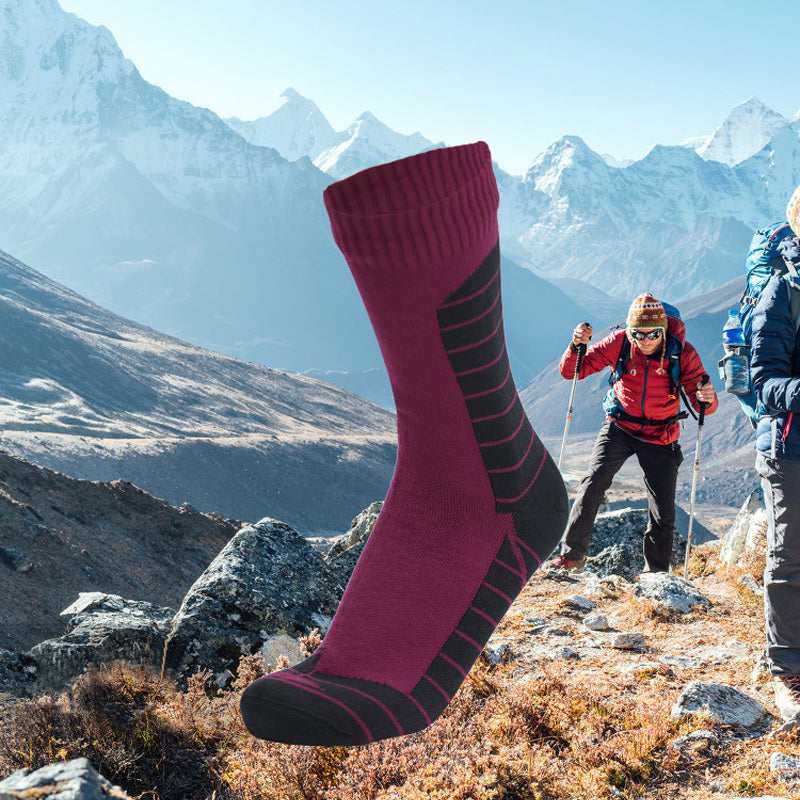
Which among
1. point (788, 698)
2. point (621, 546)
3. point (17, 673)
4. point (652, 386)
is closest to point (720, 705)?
point (788, 698)

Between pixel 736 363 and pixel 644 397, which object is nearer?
pixel 736 363

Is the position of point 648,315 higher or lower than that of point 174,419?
higher

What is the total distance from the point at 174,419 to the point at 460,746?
338ft

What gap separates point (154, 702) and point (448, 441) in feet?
8.47

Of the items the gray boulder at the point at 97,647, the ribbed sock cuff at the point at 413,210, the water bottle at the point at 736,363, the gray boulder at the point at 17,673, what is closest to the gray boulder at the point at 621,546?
the water bottle at the point at 736,363

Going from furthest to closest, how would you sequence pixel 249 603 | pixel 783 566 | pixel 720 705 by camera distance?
pixel 249 603, pixel 783 566, pixel 720 705

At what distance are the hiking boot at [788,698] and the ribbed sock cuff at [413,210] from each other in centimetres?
286

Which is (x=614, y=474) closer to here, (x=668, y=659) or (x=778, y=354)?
(x=668, y=659)

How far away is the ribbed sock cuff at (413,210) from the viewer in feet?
4.99

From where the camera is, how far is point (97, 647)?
4434 millimetres

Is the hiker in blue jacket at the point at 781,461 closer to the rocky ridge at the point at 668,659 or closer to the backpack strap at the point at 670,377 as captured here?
the rocky ridge at the point at 668,659

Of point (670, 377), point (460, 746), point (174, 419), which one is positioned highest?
point (670, 377)

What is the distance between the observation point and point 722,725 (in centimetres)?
315

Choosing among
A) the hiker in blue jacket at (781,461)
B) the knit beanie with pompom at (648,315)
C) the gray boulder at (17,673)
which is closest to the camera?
the hiker in blue jacket at (781,461)
